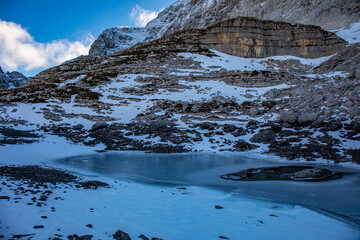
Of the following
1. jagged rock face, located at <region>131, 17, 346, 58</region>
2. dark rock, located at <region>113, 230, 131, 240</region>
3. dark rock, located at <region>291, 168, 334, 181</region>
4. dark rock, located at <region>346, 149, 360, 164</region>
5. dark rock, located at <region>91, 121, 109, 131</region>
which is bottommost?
dark rock, located at <region>113, 230, 131, 240</region>

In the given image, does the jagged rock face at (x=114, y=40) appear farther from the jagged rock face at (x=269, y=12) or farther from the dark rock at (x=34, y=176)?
the dark rock at (x=34, y=176)

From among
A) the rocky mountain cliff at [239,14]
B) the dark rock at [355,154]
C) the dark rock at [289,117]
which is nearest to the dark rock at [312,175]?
the dark rock at [355,154]

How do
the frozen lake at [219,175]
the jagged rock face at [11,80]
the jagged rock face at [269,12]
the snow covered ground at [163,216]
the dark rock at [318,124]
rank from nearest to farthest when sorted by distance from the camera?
1. the snow covered ground at [163,216]
2. the frozen lake at [219,175]
3. the dark rock at [318,124]
4. the jagged rock face at [269,12]
5. the jagged rock face at [11,80]

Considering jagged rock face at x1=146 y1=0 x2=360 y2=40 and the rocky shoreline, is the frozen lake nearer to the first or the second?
the rocky shoreline

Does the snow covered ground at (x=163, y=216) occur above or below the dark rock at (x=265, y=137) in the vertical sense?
below

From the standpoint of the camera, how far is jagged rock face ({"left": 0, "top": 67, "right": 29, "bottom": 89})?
109363mm

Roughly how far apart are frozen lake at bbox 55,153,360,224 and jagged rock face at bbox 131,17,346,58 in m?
51.5

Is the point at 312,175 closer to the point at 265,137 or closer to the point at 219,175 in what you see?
the point at 219,175

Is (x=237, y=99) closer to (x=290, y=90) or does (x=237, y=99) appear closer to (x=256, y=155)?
(x=290, y=90)

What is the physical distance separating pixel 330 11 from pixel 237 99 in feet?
280

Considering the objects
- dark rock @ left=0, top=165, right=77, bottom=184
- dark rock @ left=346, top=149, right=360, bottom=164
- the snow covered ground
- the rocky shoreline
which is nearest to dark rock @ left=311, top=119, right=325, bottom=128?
dark rock @ left=346, top=149, right=360, bottom=164

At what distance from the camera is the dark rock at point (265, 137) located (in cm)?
2017

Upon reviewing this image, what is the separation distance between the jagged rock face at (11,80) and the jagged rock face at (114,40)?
4383 cm

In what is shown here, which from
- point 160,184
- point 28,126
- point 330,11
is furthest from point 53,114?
point 330,11
